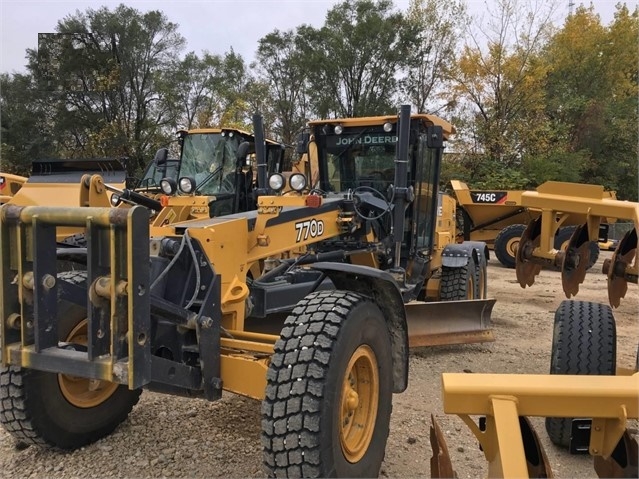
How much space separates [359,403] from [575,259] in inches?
97.2

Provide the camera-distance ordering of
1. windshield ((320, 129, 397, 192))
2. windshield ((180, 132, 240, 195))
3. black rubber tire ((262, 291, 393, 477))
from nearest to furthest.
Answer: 1. black rubber tire ((262, 291, 393, 477))
2. windshield ((320, 129, 397, 192))
3. windshield ((180, 132, 240, 195))

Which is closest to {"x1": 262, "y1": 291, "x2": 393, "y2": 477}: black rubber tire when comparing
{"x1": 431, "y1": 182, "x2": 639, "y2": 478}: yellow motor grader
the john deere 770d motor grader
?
the john deere 770d motor grader

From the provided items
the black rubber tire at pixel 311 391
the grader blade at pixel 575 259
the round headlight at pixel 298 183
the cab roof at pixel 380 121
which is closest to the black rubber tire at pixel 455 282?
the cab roof at pixel 380 121

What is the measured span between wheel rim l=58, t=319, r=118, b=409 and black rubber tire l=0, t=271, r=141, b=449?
0.03m

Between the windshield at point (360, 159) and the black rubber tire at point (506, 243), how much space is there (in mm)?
7960

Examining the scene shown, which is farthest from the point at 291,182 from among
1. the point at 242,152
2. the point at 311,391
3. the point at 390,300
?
the point at 242,152

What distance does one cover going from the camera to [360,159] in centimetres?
630

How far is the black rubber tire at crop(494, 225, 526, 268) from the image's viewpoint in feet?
→ 43.3

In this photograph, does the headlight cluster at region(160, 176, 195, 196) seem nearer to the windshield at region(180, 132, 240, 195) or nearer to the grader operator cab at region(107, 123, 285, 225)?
the grader operator cab at region(107, 123, 285, 225)

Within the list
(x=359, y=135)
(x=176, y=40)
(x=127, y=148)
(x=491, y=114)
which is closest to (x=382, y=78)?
(x=491, y=114)

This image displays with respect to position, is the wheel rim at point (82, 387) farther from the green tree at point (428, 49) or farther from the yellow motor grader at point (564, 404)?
the green tree at point (428, 49)

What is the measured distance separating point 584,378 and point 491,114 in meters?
25.5

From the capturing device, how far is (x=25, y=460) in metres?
3.49

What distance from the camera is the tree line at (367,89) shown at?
25.0 m
